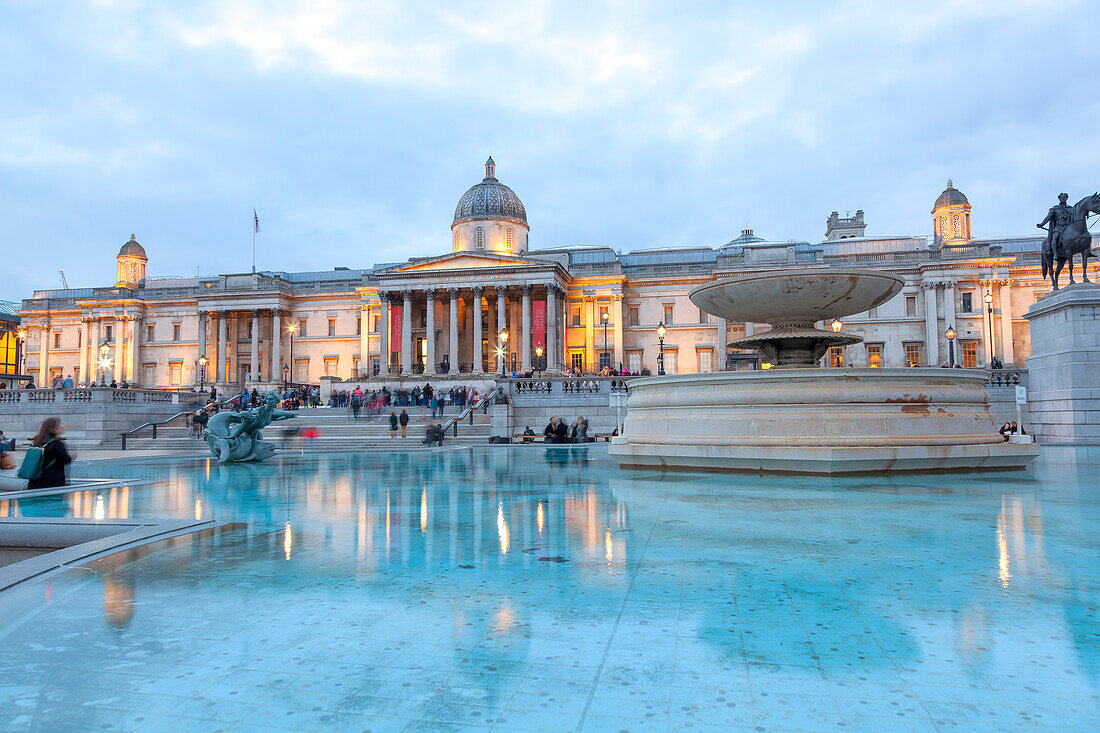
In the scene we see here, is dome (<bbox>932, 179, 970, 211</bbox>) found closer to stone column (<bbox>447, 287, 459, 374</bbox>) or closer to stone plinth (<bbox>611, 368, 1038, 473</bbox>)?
stone column (<bbox>447, 287, 459, 374</bbox>)

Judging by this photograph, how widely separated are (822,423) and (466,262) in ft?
141

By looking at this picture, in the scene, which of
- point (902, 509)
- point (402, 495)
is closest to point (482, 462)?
point (402, 495)

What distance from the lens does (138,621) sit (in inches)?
148

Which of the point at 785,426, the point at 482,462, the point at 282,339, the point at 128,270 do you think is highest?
the point at 128,270

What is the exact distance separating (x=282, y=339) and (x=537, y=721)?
62808 millimetres

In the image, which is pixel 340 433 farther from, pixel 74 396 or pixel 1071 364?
pixel 1071 364

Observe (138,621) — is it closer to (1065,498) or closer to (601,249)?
(1065,498)

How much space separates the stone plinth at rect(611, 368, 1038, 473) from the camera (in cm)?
1094

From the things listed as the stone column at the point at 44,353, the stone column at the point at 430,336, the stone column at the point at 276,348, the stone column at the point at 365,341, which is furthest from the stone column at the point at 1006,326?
the stone column at the point at 44,353

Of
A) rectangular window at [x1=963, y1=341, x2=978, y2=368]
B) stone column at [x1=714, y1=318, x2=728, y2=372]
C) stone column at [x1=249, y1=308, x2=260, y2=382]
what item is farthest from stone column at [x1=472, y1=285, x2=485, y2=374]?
rectangular window at [x1=963, y1=341, x2=978, y2=368]

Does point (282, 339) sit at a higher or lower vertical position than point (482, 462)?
higher

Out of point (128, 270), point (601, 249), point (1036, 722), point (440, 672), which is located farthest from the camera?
point (128, 270)

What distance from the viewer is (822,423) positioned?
11.1 meters

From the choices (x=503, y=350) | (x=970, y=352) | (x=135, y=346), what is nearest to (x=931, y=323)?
(x=970, y=352)
